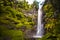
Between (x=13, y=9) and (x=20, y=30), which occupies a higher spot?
(x=13, y=9)

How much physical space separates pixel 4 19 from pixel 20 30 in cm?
38

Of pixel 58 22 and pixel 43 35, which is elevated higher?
pixel 58 22

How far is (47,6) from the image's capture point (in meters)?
3.42

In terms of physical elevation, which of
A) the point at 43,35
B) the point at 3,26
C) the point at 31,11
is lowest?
the point at 43,35

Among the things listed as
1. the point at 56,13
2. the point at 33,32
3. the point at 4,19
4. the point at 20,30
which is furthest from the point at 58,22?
the point at 4,19

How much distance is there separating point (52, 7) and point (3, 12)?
98 centimetres

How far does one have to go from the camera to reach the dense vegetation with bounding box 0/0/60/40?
324 centimetres

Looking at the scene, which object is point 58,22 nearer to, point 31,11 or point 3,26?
point 31,11

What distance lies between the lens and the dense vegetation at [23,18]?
324cm

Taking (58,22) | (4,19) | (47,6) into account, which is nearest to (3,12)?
(4,19)

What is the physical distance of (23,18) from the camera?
338cm

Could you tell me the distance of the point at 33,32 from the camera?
131 inches

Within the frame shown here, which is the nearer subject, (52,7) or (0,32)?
(0,32)

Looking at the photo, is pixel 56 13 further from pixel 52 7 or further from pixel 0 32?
pixel 0 32
